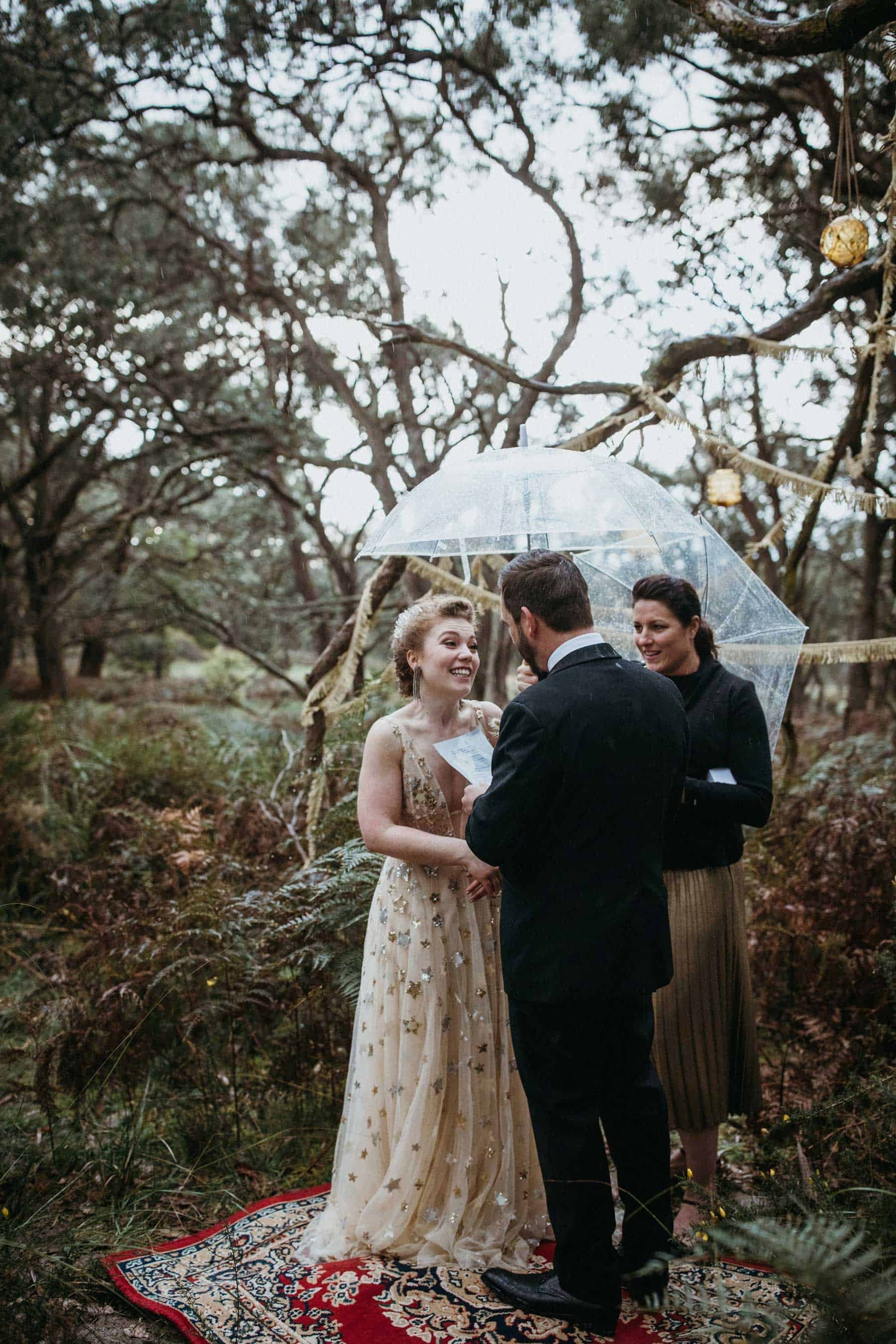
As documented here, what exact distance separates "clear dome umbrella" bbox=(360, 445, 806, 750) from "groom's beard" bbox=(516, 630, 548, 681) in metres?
0.39

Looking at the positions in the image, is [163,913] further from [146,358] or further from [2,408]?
[2,408]

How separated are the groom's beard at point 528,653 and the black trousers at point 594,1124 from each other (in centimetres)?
90

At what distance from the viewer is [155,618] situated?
12.8 metres

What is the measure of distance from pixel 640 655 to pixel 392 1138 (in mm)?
1874

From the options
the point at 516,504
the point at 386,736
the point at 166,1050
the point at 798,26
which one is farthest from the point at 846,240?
the point at 166,1050

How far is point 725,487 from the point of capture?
18.5ft

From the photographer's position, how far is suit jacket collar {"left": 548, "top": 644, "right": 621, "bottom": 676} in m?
2.40

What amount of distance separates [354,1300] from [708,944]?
4.99 feet

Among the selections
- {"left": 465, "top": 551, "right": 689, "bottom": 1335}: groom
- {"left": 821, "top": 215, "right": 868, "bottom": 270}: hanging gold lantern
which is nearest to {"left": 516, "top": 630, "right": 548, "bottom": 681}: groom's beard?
{"left": 465, "top": 551, "right": 689, "bottom": 1335}: groom

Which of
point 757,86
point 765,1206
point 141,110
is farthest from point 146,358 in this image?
point 765,1206

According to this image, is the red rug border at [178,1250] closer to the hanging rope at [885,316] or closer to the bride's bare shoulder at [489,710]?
the bride's bare shoulder at [489,710]

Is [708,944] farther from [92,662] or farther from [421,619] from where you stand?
[92,662]

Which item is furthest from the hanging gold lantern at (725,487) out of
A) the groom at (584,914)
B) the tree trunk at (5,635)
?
the tree trunk at (5,635)

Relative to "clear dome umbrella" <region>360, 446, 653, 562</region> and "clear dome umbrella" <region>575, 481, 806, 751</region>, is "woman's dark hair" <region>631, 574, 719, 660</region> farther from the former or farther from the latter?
"clear dome umbrella" <region>360, 446, 653, 562</region>
